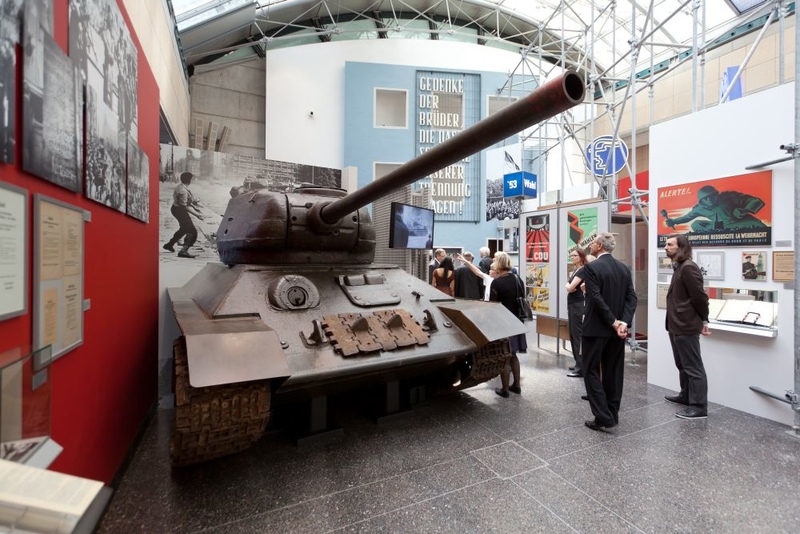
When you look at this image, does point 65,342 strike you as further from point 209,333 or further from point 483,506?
point 483,506

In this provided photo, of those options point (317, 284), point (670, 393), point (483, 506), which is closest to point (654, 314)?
point (670, 393)

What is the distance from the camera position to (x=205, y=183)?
687cm

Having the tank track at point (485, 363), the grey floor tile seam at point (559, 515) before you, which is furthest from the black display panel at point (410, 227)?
the grey floor tile seam at point (559, 515)

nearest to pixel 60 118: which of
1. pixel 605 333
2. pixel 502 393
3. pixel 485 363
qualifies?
pixel 485 363

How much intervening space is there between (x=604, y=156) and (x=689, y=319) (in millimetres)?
5338

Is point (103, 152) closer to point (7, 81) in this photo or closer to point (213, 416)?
point (7, 81)

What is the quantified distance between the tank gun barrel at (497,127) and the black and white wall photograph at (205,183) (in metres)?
3.75

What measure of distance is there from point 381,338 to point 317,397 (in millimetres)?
807

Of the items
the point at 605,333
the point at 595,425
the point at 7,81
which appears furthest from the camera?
the point at 595,425

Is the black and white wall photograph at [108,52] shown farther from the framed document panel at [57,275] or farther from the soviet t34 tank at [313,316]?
the soviet t34 tank at [313,316]

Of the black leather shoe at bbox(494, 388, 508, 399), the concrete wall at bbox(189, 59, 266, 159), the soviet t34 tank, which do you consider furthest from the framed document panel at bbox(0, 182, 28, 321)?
the concrete wall at bbox(189, 59, 266, 159)

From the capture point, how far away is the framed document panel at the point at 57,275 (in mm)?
1796

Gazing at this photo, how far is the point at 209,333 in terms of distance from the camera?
2.73 metres

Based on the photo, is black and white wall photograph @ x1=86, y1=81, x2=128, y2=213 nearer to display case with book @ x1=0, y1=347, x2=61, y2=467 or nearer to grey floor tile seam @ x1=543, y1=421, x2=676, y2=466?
display case with book @ x1=0, y1=347, x2=61, y2=467
